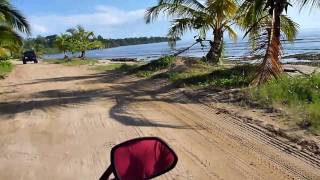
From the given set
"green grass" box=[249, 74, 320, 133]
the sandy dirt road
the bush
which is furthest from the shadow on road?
the bush

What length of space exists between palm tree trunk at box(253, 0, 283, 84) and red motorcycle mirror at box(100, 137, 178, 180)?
1020 cm

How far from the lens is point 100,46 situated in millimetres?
60438

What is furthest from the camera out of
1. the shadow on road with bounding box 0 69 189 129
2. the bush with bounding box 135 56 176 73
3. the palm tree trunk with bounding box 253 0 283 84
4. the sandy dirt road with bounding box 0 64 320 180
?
the bush with bounding box 135 56 176 73

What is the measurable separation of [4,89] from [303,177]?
48.7 ft

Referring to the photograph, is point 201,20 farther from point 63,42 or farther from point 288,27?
point 63,42

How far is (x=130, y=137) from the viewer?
28.7ft

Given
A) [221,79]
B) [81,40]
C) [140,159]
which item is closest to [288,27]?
[221,79]

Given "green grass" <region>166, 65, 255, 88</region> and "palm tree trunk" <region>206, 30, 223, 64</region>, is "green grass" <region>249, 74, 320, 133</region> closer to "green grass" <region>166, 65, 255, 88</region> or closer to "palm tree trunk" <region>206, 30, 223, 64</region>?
"green grass" <region>166, 65, 255, 88</region>

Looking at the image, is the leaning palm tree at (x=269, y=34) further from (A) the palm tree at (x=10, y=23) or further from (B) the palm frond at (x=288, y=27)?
(A) the palm tree at (x=10, y=23)

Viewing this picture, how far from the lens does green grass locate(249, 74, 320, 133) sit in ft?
29.5

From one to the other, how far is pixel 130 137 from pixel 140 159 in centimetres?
603

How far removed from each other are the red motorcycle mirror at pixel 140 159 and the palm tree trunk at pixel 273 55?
1020 cm

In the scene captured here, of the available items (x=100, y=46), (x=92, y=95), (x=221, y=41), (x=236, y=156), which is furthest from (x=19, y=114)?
(x=100, y=46)

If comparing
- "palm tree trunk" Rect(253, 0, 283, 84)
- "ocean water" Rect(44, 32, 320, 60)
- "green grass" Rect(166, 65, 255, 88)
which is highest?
"palm tree trunk" Rect(253, 0, 283, 84)
